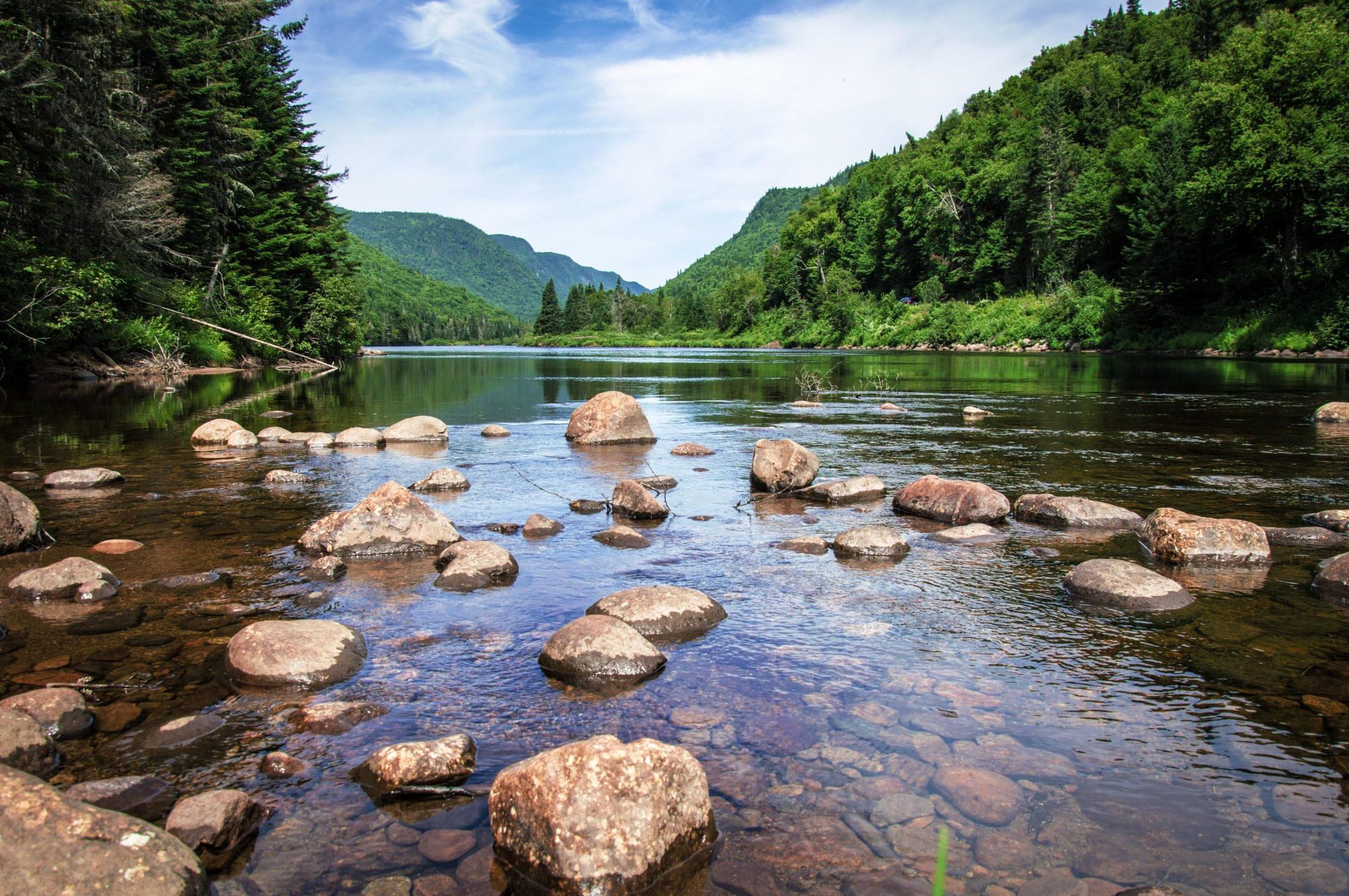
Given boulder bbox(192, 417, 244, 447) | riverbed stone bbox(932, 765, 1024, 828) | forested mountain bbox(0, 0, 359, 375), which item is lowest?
riverbed stone bbox(932, 765, 1024, 828)

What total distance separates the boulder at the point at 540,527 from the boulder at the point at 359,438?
29.9 feet

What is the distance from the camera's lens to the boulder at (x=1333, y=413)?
20.8 metres

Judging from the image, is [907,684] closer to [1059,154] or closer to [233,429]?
[233,429]

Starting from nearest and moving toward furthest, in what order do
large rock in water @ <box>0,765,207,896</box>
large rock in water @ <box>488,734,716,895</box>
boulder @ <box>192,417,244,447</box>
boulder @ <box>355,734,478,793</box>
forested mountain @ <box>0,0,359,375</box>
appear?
1. large rock in water @ <box>0,765,207,896</box>
2. large rock in water @ <box>488,734,716,895</box>
3. boulder @ <box>355,734,478,793</box>
4. boulder @ <box>192,417,244,447</box>
5. forested mountain @ <box>0,0,359,375</box>

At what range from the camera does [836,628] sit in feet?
23.9

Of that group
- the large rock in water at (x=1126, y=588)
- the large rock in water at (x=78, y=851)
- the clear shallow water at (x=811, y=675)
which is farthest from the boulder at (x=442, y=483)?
the large rock in water at (x=78, y=851)

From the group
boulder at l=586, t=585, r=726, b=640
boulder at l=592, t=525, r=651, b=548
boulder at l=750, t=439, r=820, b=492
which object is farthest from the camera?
boulder at l=750, t=439, r=820, b=492

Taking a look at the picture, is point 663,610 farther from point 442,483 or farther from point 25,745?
point 442,483

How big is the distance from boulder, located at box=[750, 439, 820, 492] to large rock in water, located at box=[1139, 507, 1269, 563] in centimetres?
536

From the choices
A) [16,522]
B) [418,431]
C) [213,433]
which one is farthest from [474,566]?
[213,433]

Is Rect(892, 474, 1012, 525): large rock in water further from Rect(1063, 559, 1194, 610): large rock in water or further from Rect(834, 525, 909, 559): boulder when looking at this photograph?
Rect(1063, 559, 1194, 610): large rock in water

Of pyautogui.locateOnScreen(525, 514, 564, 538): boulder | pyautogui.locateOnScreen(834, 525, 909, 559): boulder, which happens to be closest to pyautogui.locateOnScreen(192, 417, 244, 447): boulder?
pyautogui.locateOnScreen(525, 514, 564, 538): boulder

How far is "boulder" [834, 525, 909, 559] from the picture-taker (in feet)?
31.5

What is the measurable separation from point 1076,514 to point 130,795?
1085cm
